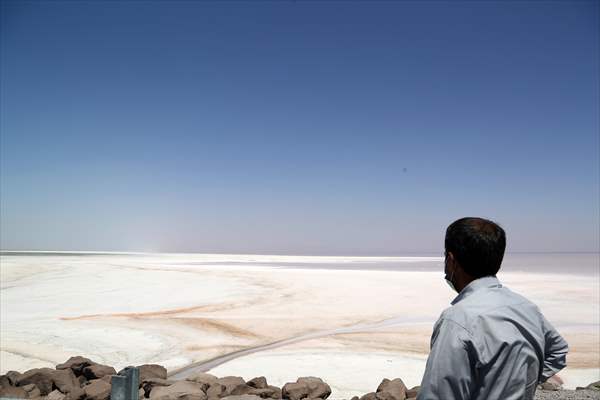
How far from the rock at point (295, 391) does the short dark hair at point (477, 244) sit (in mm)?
5434

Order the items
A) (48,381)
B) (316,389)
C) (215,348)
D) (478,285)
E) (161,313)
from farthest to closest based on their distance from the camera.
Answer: (161,313)
(215,348)
(316,389)
(48,381)
(478,285)

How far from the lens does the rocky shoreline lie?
6203 mm

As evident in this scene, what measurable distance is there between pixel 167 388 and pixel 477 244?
18.6 ft

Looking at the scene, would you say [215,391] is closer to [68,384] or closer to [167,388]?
[167,388]

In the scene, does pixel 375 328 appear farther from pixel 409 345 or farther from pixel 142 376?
pixel 142 376

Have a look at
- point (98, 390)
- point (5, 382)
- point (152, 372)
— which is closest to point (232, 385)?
point (152, 372)

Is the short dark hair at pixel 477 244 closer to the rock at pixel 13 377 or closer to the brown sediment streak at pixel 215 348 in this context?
the rock at pixel 13 377

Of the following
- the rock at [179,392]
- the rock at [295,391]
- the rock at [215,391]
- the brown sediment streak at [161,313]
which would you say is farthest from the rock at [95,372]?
the brown sediment streak at [161,313]

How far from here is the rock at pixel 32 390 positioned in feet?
21.0

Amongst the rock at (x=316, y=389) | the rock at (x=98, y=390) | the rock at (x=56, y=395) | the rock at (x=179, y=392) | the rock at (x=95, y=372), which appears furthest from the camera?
the rock at (x=95, y=372)

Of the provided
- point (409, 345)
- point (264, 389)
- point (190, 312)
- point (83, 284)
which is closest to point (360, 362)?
point (409, 345)

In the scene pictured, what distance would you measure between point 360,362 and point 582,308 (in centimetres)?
1401

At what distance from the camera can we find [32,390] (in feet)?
21.3

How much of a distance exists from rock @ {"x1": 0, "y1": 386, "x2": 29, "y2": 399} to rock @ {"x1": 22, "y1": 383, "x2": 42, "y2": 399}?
0.06 m
